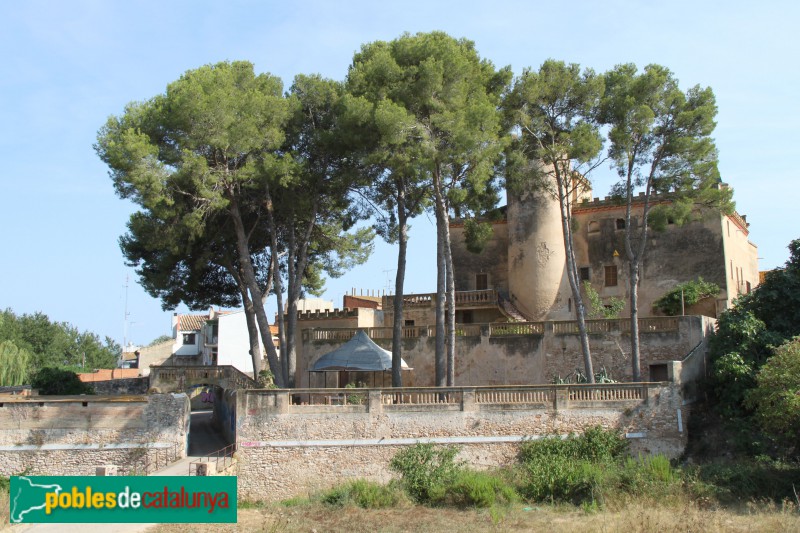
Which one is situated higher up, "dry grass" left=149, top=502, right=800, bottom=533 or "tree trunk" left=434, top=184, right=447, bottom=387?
"tree trunk" left=434, top=184, right=447, bottom=387

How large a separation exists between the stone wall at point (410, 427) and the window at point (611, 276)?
12.3m

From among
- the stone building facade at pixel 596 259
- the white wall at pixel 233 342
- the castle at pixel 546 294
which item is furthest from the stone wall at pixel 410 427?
the white wall at pixel 233 342

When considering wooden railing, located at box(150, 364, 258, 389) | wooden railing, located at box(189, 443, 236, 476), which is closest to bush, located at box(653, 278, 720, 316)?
wooden railing, located at box(150, 364, 258, 389)

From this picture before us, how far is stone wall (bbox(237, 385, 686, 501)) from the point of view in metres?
24.3

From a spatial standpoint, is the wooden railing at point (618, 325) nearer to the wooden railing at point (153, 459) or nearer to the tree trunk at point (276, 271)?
the tree trunk at point (276, 271)

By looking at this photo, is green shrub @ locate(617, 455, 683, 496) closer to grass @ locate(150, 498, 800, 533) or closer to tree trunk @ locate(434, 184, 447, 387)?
grass @ locate(150, 498, 800, 533)

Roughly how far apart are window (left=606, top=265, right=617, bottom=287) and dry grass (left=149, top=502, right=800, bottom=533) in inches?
647

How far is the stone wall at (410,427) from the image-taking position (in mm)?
24328

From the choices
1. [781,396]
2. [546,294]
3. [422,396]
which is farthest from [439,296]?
[781,396]

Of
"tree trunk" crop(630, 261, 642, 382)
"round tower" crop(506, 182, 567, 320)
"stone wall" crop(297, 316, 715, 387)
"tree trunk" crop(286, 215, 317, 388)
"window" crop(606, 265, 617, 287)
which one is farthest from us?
"window" crop(606, 265, 617, 287)

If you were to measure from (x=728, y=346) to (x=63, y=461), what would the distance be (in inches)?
825

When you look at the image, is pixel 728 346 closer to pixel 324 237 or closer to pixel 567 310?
pixel 567 310

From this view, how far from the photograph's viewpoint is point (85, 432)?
26.0 m

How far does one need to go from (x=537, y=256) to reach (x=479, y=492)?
1556 cm
